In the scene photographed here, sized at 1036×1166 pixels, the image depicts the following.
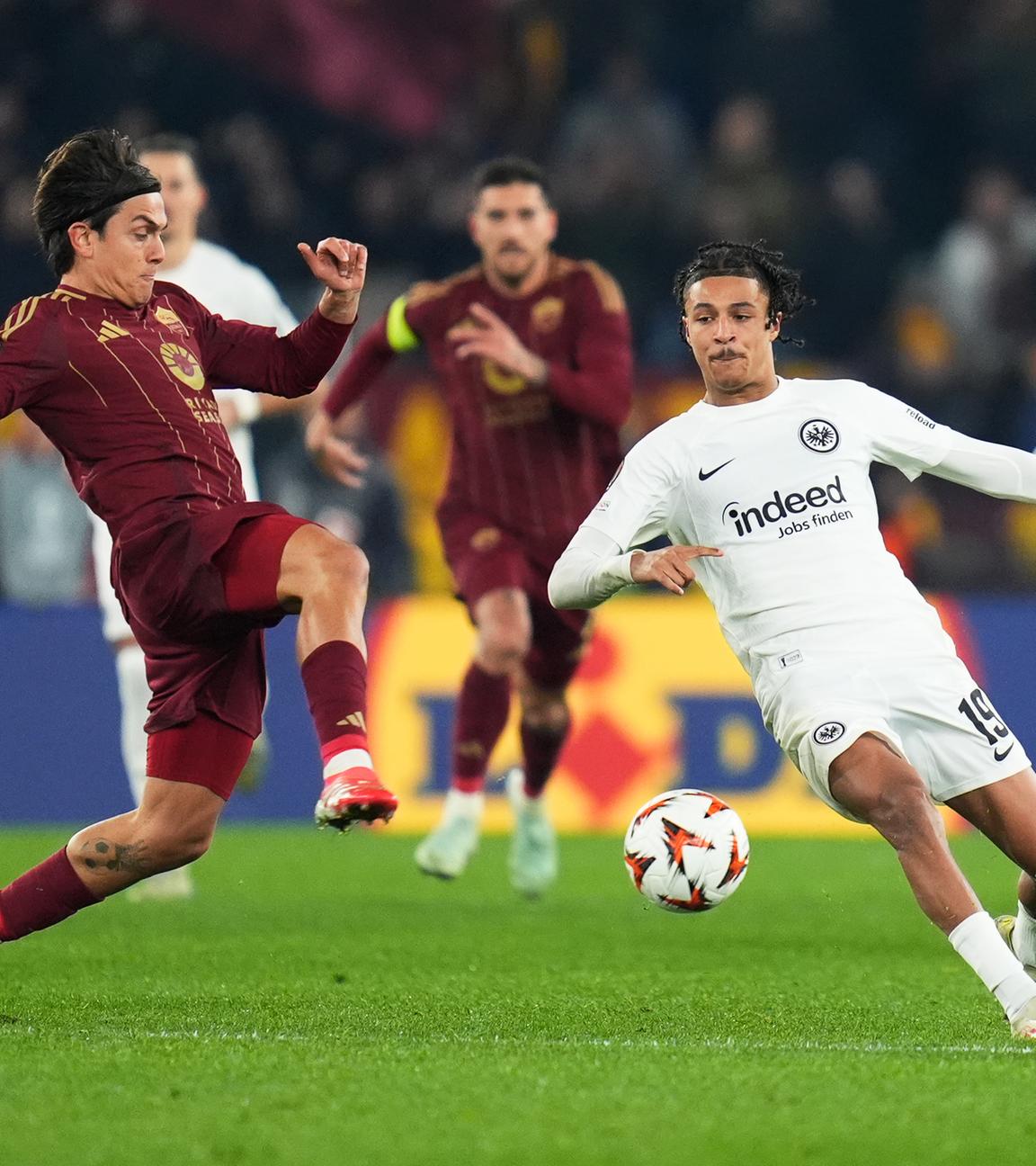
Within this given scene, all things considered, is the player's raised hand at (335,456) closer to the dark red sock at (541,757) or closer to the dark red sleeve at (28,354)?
the dark red sock at (541,757)

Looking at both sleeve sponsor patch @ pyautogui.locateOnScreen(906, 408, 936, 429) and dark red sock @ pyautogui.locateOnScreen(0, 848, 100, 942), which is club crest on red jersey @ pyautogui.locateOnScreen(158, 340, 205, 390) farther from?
sleeve sponsor patch @ pyautogui.locateOnScreen(906, 408, 936, 429)

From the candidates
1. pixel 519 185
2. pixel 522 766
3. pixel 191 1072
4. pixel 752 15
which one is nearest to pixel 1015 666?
pixel 522 766

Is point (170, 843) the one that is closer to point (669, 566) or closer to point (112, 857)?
point (112, 857)

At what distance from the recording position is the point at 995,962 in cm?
446

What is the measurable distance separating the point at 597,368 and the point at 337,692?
3.43 m

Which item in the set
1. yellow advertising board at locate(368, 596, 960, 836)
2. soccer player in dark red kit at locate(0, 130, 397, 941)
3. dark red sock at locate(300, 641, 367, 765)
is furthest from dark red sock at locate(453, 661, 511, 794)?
dark red sock at locate(300, 641, 367, 765)

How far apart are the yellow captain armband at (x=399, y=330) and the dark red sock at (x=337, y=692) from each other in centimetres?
368

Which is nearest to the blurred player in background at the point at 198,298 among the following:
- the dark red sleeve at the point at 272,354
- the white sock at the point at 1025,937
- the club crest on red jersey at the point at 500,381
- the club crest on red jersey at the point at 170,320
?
the club crest on red jersey at the point at 500,381

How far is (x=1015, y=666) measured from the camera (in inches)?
430

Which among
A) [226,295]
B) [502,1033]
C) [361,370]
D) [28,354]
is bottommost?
[502,1033]

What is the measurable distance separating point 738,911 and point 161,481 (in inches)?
142

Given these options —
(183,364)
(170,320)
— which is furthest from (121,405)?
(170,320)

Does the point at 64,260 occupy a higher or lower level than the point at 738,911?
higher

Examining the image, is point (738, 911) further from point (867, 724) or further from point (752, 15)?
point (752, 15)
